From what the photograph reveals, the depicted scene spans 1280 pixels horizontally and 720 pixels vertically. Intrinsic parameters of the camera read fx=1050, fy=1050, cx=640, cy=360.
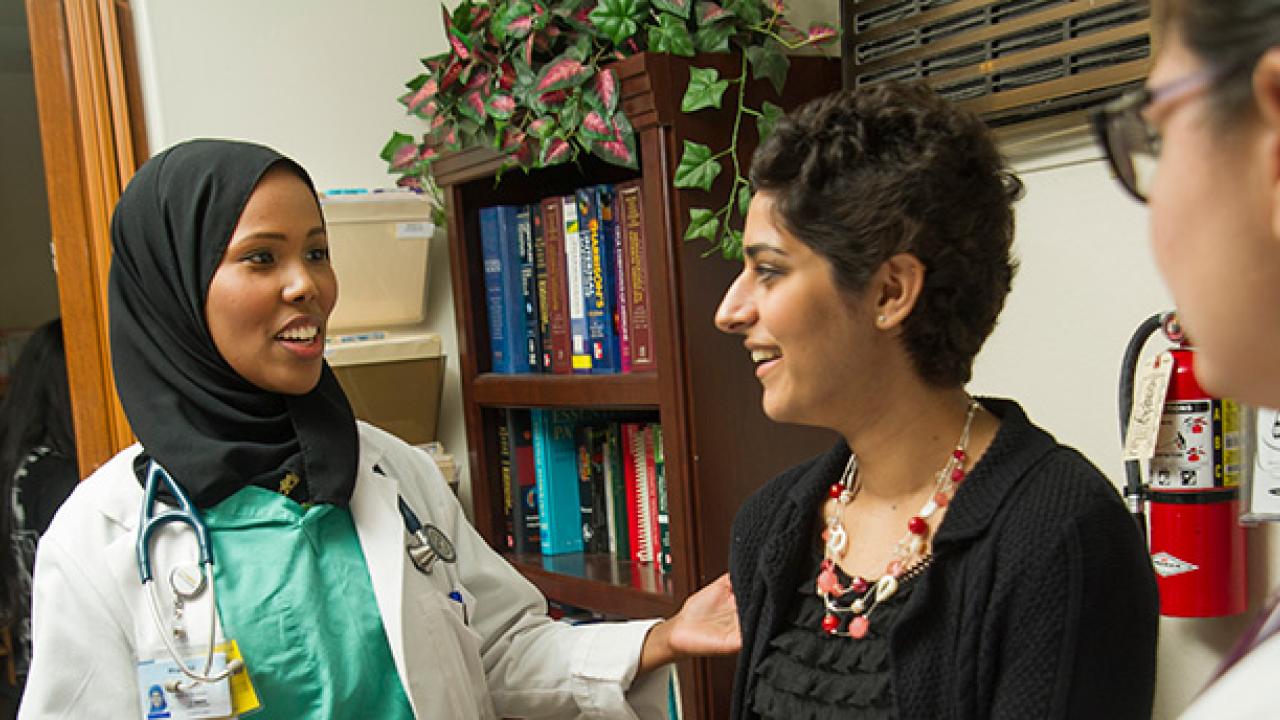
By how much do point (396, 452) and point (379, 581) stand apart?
31cm

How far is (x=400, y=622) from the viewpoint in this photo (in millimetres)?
1461

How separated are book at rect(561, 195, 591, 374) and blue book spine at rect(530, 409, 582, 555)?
22 centimetres

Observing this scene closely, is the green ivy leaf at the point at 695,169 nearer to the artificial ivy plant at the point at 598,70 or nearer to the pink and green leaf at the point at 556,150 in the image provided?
the artificial ivy plant at the point at 598,70

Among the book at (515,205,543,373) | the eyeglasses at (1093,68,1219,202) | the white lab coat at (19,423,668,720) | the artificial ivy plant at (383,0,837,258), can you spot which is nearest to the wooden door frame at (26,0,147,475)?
the artificial ivy plant at (383,0,837,258)

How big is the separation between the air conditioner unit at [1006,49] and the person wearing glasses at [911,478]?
46 centimetres

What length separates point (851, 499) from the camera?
1.29 metres

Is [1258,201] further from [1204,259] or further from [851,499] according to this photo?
[851,499]

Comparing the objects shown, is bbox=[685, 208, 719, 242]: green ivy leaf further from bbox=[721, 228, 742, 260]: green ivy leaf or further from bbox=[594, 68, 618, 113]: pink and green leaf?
bbox=[594, 68, 618, 113]: pink and green leaf

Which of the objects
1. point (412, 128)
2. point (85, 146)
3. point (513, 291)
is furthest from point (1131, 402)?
point (85, 146)

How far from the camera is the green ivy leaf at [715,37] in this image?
182cm

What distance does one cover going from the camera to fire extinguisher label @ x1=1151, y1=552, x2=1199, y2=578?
1.42 metres

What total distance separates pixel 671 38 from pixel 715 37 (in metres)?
0.08

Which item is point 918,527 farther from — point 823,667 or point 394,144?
point 394,144

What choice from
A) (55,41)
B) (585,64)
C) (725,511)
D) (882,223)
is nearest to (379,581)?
(725,511)
